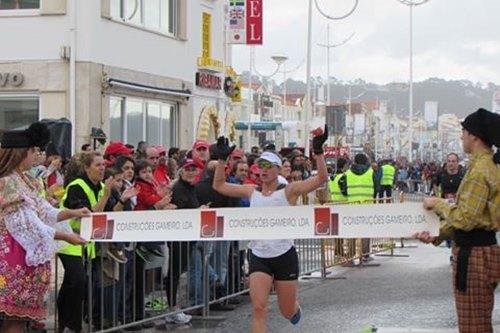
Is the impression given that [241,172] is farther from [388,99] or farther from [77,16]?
[388,99]

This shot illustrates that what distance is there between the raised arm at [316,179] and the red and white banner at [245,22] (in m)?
19.3

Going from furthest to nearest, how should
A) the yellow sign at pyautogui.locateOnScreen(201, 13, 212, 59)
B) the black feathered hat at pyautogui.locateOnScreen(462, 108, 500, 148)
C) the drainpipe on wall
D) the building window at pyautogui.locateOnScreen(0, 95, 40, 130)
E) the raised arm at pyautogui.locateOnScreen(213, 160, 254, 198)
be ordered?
the yellow sign at pyautogui.locateOnScreen(201, 13, 212, 59), the building window at pyautogui.locateOnScreen(0, 95, 40, 130), the drainpipe on wall, the raised arm at pyautogui.locateOnScreen(213, 160, 254, 198), the black feathered hat at pyautogui.locateOnScreen(462, 108, 500, 148)

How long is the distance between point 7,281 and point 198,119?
1914 cm

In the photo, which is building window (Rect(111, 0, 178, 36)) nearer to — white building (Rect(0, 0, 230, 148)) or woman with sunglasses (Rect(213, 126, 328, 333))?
white building (Rect(0, 0, 230, 148))

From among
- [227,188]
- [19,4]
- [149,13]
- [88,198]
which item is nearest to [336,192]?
[149,13]

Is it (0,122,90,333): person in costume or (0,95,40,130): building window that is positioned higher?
(0,95,40,130): building window

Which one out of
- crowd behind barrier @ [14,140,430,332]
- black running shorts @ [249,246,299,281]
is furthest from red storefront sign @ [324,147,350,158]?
black running shorts @ [249,246,299,281]

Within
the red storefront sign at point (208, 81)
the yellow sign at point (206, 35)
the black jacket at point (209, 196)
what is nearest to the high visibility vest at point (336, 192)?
the black jacket at point (209, 196)

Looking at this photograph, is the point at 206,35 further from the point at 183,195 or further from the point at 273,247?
the point at 273,247

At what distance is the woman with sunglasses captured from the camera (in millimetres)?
7605

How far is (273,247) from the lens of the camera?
25.4 ft

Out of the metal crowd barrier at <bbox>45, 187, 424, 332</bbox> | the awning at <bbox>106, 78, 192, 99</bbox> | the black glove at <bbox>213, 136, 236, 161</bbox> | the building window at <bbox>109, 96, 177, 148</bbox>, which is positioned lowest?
the metal crowd barrier at <bbox>45, 187, 424, 332</bbox>

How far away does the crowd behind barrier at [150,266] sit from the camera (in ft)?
28.3

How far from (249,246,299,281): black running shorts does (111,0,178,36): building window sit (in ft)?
42.4
